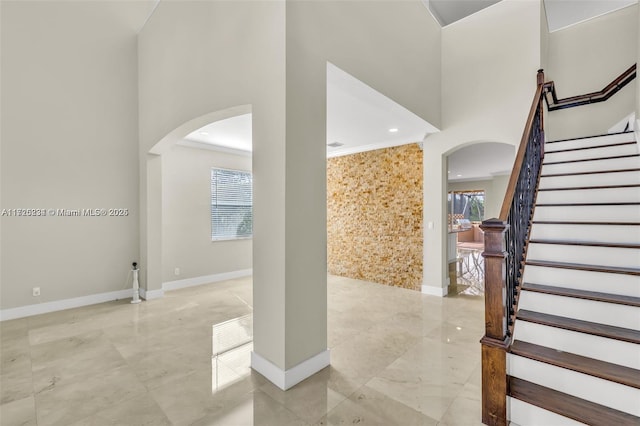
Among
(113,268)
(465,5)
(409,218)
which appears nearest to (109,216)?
(113,268)

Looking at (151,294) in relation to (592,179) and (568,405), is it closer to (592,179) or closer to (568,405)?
(568,405)

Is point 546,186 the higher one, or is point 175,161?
point 175,161

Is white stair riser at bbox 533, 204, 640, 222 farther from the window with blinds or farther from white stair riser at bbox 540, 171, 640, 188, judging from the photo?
the window with blinds

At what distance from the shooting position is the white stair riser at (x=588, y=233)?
2.41m

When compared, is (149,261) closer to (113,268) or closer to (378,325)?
(113,268)

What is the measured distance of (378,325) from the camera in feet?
11.6

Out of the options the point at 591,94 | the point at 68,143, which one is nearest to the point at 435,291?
the point at 591,94

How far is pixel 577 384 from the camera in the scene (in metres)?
1.72

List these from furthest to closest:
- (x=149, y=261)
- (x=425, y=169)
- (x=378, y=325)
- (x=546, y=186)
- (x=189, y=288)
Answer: (x=189, y=288)
(x=425, y=169)
(x=149, y=261)
(x=378, y=325)
(x=546, y=186)

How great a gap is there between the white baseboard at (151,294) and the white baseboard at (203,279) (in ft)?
1.52

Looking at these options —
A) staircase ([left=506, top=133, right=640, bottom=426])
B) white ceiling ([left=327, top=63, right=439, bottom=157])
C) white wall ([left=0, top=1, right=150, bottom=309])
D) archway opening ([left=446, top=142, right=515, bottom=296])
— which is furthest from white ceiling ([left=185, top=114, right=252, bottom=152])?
staircase ([left=506, top=133, right=640, bottom=426])

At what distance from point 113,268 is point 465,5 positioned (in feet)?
25.5

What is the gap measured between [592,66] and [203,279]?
7.29 m

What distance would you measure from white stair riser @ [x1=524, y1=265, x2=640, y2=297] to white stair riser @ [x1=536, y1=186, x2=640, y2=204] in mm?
1102
